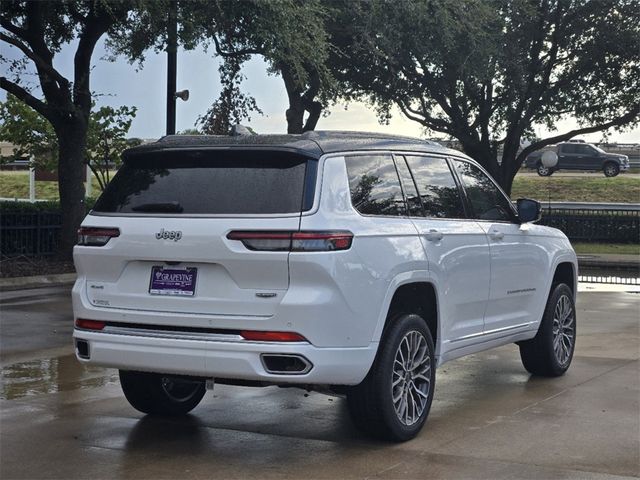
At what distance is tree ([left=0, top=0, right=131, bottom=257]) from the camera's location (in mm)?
21047

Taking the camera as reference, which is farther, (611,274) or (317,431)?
(611,274)

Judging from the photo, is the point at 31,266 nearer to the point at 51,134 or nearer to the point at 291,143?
the point at 51,134

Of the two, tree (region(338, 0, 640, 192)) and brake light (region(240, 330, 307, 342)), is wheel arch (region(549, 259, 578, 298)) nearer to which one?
brake light (region(240, 330, 307, 342))

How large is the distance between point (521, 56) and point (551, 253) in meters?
24.3

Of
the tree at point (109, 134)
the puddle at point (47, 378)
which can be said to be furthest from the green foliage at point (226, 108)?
the puddle at point (47, 378)

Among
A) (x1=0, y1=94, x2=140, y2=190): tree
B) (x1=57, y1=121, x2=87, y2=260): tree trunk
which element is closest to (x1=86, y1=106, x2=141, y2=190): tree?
(x1=0, y1=94, x2=140, y2=190): tree

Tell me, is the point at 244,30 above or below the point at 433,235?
above

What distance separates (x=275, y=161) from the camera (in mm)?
6453

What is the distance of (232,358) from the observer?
6152 mm

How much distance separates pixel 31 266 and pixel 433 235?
1454cm

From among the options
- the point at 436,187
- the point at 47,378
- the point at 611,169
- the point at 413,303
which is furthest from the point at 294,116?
the point at 413,303

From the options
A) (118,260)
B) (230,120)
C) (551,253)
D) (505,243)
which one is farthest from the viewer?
(230,120)

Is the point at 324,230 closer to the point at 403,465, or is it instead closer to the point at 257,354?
the point at 257,354

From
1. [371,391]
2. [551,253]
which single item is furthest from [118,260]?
[551,253]
